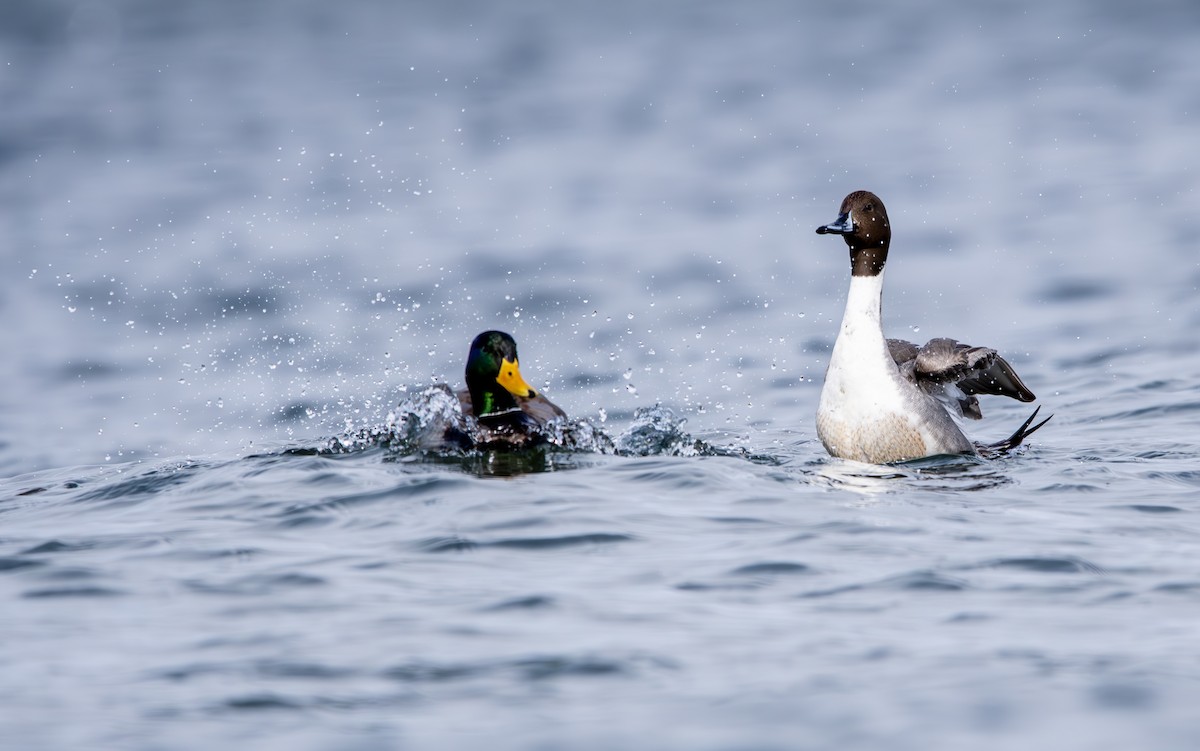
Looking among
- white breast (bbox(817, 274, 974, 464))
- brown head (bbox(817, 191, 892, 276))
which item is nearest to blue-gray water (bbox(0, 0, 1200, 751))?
white breast (bbox(817, 274, 974, 464))

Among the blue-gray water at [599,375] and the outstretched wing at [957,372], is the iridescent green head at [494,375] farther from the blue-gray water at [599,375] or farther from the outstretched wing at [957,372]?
the outstretched wing at [957,372]

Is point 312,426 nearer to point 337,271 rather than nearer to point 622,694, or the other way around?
point 337,271

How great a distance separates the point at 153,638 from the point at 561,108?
1591 centimetres

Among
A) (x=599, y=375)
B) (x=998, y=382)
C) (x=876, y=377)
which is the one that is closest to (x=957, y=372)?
(x=998, y=382)

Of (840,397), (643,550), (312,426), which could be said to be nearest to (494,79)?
(312,426)

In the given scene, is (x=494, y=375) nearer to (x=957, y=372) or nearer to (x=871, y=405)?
(x=871, y=405)

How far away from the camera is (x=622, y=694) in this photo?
16.2 feet

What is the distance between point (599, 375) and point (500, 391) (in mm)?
3332

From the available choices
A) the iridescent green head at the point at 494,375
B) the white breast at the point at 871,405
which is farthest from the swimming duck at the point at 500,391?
the white breast at the point at 871,405

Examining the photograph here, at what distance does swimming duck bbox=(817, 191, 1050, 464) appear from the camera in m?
9.00

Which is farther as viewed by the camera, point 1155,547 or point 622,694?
point 1155,547

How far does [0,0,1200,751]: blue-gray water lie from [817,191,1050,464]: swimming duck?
31cm

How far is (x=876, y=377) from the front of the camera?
905cm

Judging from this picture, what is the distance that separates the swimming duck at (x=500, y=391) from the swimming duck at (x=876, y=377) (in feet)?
5.40
